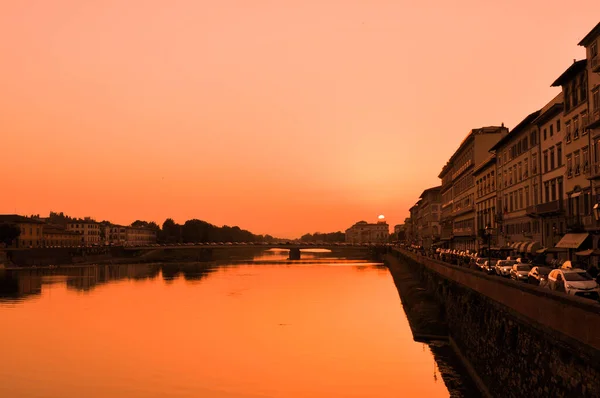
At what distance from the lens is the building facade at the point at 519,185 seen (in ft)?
211

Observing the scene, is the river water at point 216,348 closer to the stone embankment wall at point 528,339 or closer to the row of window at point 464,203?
the stone embankment wall at point 528,339

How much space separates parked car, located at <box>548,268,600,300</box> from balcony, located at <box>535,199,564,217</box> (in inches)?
1042

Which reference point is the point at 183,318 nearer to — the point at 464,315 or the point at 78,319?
the point at 78,319

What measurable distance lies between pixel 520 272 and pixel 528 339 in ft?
66.1

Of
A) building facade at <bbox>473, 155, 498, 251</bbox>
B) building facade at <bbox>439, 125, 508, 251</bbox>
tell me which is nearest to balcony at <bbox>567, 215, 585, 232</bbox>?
building facade at <bbox>473, 155, 498, 251</bbox>

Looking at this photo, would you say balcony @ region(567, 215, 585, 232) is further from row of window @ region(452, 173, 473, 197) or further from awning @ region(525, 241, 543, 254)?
row of window @ region(452, 173, 473, 197)

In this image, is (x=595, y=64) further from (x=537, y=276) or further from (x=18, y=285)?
(x=18, y=285)

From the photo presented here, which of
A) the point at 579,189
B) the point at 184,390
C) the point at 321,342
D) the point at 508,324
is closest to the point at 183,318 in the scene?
the point at 321,342

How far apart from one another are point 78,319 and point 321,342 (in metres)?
26.4

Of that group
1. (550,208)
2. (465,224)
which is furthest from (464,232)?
(550,208)

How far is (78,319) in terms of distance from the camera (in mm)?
60906

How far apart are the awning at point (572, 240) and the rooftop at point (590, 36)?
1443 cm

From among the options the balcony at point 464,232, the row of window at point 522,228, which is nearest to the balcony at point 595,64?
the row of window at point 522,228

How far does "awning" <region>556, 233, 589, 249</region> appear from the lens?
4778 centimetres
